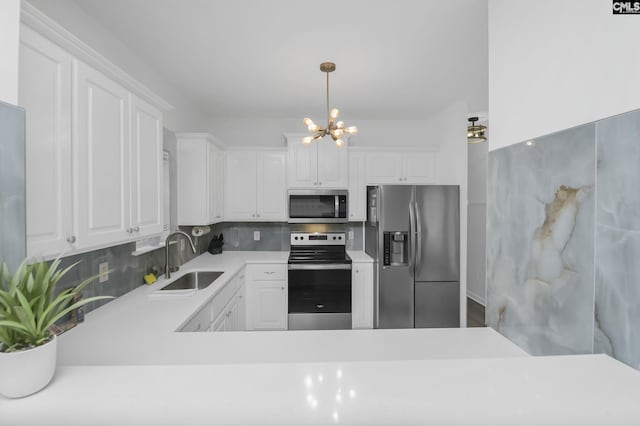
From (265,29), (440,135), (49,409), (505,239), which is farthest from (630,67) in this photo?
(440,135)

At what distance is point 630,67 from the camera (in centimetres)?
83

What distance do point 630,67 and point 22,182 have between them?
184cm

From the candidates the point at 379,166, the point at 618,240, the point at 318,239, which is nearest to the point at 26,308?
the point at 618,240

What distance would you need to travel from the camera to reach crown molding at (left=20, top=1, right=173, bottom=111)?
987 millimetres

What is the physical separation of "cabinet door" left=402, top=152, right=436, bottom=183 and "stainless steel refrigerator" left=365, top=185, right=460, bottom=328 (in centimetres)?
56

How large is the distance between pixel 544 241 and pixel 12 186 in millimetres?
1814

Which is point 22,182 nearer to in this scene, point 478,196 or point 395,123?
point 395,123

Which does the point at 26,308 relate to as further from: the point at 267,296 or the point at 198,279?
the point at 267,296

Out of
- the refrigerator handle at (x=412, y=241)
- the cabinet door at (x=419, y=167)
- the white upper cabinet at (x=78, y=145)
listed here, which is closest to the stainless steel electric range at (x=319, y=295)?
the refrigerator handle at (x=412, y=241)

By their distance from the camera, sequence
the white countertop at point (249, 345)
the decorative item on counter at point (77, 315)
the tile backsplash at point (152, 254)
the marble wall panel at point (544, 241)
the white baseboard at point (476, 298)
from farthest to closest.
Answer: the white baseboard at point (476, 298), the tile backsplash at point (152, 254), the decorative item on counter at point (77, 315), the white countertop at point (249, 345), the marble wall panel at point (544, 241)

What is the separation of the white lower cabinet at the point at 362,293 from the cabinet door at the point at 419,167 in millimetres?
1249

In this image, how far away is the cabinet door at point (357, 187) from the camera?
3.68 m

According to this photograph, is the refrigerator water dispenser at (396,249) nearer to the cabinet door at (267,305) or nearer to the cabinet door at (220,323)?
the cabinet door at (267,305)

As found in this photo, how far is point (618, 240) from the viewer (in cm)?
86
